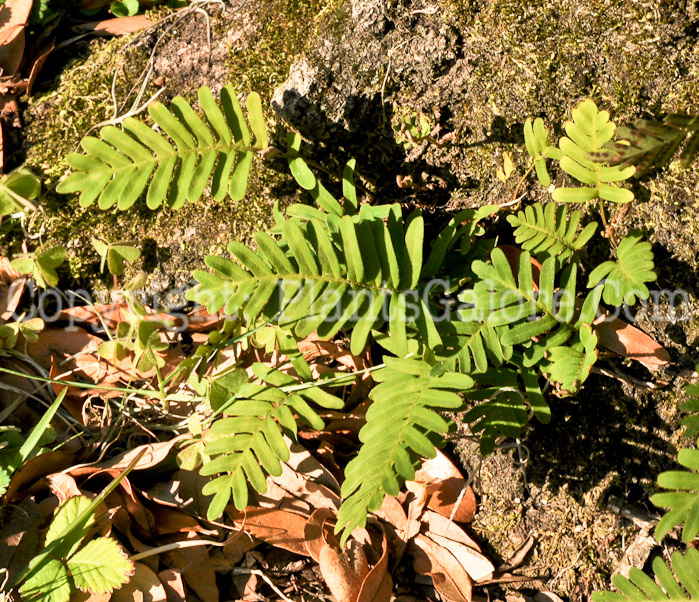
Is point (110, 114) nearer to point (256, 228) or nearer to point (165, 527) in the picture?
point (256, 228)

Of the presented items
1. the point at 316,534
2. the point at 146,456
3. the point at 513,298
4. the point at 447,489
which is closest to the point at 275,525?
the point at 316,534

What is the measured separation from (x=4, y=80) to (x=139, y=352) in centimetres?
122

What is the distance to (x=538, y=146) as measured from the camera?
6.44 feet

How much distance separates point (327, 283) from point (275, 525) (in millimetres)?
840

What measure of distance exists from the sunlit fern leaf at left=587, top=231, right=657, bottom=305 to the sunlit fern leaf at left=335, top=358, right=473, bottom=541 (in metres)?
0.48

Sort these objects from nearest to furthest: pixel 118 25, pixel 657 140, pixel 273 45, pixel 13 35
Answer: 1. pixel 657 140
2. pixel 273 45
3. pixel 13 35
4. pixel 118 25

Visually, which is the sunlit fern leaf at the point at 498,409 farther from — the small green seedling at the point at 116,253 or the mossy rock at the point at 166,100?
the small green seedling at the point at 116,253

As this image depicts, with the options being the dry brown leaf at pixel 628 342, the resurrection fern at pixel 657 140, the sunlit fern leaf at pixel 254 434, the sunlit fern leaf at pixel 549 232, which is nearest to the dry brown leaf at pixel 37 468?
the sunlit fern leaf at pixel 254 434

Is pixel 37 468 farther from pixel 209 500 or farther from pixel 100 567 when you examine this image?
pixel 209 500

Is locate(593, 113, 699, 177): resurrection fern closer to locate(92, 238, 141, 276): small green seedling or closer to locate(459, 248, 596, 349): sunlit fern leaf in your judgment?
locate(459, 248, 596, 349): sunlit fern leaf

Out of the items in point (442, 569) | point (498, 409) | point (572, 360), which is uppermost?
point (572, 360)

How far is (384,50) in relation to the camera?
2154 millimetres

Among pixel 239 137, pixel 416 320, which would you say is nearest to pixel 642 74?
pixel 416 320

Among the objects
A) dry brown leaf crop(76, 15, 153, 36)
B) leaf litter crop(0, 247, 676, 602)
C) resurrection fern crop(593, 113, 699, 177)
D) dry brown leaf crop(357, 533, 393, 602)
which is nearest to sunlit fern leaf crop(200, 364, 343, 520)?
leaf litter crop(0, 247, 676, 602)
